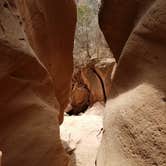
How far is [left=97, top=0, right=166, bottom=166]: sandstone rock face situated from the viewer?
1.99 m

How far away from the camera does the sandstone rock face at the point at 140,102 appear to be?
199cm

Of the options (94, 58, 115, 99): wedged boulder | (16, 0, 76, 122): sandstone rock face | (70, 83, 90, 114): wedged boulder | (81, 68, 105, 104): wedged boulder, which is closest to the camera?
(16, 0, 76, 122): sandstone rock face

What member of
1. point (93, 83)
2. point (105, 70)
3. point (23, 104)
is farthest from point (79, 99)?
point (23, 104)

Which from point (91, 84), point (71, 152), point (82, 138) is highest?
point (71, 152)

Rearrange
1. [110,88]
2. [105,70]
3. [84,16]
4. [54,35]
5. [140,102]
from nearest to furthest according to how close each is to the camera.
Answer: [140,102] < [110,88] < [54,35] < [105,70] < [84,16]

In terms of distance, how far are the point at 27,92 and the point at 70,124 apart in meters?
5.17

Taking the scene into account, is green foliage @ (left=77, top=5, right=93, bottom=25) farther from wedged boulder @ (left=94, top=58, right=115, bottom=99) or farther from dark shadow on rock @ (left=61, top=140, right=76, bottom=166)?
dark shadow on rock @ (left=61, top=140, right=76, bottom=166)

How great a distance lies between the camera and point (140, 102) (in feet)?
7.11

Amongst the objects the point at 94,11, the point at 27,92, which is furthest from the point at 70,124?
the point at 94,11

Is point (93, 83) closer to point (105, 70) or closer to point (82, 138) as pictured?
point (105, 70)

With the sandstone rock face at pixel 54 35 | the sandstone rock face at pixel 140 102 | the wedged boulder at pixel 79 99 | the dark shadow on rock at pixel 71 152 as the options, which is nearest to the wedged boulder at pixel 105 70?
the wedged boulder at pixel 79 99

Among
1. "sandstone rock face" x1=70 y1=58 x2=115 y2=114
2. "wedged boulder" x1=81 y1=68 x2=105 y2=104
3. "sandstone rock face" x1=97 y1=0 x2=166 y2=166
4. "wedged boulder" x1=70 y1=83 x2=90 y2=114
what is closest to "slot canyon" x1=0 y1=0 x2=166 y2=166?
"sandstone rock face" x1=97 y1=0 x2=166 y2=166

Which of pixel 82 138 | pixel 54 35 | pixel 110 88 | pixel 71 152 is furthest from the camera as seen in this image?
pixel 82 138

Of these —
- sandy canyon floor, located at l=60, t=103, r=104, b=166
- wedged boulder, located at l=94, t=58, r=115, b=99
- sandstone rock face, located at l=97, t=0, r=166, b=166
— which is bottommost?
wedged boulder, located at l=94, t=58, r=115, b=99
